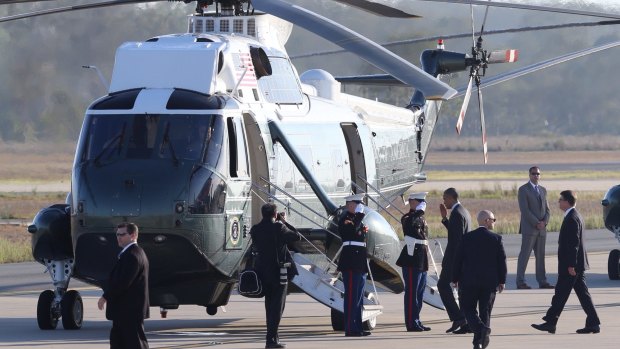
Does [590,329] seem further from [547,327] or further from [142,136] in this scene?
[142,136]

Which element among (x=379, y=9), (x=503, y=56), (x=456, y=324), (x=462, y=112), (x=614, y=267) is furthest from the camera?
(x=614, y=267)

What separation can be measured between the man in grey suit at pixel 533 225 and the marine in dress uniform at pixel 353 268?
6.80 metres

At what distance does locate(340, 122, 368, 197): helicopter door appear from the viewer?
19.7 m

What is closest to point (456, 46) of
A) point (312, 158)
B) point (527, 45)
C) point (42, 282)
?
point (527, 45)

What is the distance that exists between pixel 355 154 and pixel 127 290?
768 cm

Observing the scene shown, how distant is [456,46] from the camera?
62656 millimetres

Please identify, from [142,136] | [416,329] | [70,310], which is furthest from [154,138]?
[416,329]

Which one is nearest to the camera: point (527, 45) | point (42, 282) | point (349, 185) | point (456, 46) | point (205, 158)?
point (205, 158)

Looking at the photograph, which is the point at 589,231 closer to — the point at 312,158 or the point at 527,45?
the point at 312,158

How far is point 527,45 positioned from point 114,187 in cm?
6297

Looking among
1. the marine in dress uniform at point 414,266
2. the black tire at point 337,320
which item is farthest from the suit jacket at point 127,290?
the marine in dress uniform at point 414,266

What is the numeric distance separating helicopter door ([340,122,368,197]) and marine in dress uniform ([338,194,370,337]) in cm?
329

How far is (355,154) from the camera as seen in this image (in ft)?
64.8

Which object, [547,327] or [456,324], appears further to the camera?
[456,324]
